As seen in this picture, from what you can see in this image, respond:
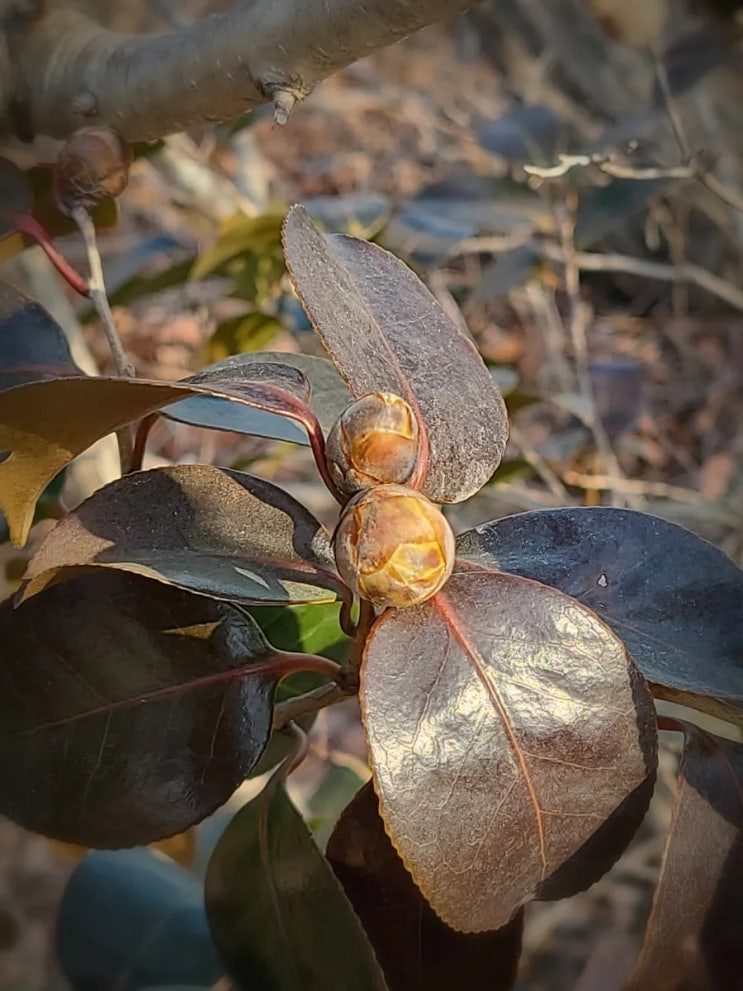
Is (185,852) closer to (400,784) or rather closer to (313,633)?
(313,633)

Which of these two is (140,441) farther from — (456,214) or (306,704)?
(456,214)

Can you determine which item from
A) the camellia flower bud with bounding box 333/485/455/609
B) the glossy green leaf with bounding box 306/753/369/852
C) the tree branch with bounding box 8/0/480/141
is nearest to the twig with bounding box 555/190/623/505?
the glossy green leaf with bounding box 306/753/369/852

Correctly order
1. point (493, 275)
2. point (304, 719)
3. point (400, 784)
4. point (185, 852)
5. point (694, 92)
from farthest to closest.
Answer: point (694, 92) → point (493, 275) → point (185, 852) → point (304, 719) → point (400, 784)

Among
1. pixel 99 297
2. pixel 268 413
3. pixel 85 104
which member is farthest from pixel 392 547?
pixel 85 104

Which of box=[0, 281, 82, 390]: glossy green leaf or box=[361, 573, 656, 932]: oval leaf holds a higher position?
box=[0, 281, 82, 390]: glossy green leaf

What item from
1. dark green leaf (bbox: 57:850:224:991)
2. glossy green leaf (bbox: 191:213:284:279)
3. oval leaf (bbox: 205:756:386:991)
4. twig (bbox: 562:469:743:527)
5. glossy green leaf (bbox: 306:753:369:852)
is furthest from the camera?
twig (bbox: 562:469:743:527)

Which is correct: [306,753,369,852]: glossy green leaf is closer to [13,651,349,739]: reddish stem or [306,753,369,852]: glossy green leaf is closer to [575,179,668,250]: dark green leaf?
[13,651,349,739]: reddish stem

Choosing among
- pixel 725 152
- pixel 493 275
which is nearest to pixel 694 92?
pixel 725 152

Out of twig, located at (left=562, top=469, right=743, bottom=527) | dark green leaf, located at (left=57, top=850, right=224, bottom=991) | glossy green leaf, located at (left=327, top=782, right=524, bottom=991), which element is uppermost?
glossy green leaf, located at (left=327, top=782, right=524, bottom=991)
